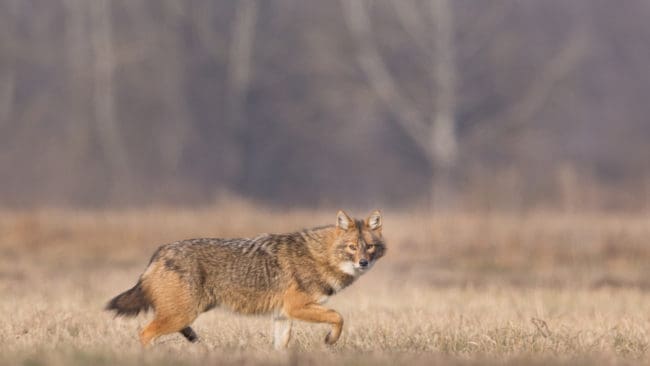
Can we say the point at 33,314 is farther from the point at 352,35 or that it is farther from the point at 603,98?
the point at 603,98

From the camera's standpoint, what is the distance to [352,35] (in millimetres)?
34938

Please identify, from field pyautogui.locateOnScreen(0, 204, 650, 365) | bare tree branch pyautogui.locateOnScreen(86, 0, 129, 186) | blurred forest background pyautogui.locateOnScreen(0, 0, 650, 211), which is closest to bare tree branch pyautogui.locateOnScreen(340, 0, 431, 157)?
blurred forest background pyautogui.locateOnScreen(0, 0, 650, 211)

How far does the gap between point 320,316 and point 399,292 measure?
238 inches

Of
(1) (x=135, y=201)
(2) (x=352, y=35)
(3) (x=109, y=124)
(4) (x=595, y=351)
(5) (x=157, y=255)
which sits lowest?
(4) (x=595, y=351)

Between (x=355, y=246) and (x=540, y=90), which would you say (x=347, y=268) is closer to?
(x=355, y=246)

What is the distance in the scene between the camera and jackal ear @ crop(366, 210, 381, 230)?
10.2m

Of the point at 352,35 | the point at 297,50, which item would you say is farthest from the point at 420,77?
the point at 297,50

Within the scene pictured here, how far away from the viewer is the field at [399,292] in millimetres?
8540

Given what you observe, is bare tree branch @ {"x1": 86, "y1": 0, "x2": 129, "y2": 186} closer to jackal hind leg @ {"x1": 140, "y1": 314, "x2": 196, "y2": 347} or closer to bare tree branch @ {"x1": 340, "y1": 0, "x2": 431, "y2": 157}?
bare tree branch @ {"x1": 340, "y1": 0, "x2": 431, "y2": 157}

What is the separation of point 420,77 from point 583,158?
1422 centimetres

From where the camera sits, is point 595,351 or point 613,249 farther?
point 613,249

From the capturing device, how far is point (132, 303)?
9391 millimetres

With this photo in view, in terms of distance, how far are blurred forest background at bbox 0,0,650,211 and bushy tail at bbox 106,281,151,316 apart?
22.5 meters

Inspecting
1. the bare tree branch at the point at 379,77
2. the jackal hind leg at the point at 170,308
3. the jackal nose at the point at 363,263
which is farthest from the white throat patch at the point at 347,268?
the bare tree branch at the point at 379,77
